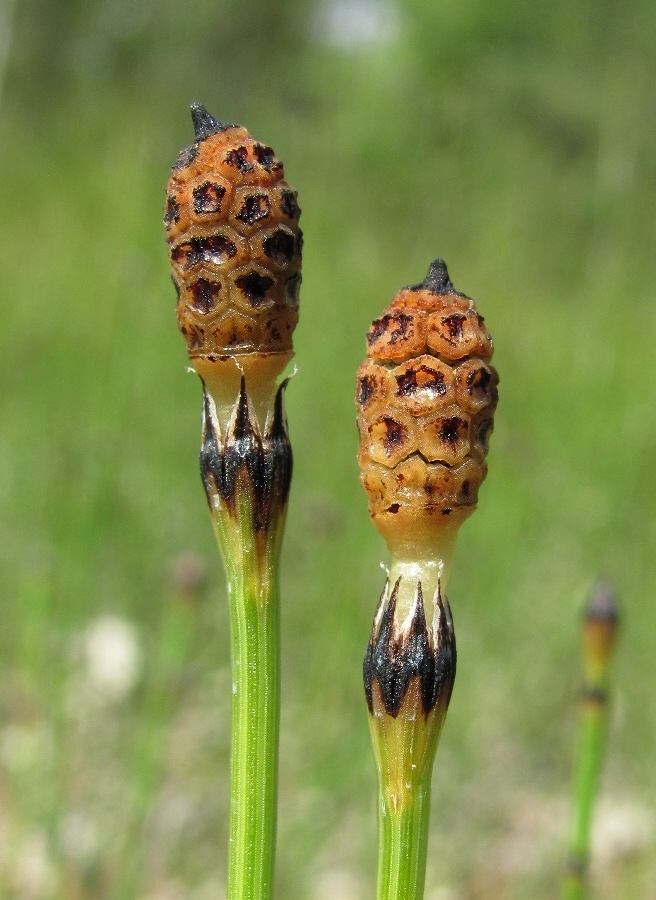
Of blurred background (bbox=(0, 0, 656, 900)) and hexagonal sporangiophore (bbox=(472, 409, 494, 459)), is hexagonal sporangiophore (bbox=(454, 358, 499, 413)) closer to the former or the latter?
hexagonal sporangiophore (bbox=(472, 409, 494, 459))

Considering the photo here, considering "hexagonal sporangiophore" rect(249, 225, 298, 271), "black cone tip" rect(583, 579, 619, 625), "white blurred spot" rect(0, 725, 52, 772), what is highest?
"hexagonal sporangiophore" rect(249, 225, 298, 271)

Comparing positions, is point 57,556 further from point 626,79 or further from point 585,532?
point 626,79

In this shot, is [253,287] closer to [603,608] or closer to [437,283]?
[437,283]

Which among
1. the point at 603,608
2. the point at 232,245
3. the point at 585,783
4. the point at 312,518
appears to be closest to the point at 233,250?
the point at 232,245

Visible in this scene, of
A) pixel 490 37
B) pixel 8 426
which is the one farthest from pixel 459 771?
pixel 490 37

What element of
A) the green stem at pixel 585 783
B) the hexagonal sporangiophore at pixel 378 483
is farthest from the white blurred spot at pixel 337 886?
the hexagonal sporangiophore at pixel 378 483

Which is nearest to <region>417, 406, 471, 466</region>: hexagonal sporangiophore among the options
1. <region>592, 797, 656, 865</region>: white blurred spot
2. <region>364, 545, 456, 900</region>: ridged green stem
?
<region>364, 545, 456, 900</region>: ridged green stem

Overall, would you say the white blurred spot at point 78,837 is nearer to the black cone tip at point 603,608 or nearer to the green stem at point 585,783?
the green stem at point 585,783

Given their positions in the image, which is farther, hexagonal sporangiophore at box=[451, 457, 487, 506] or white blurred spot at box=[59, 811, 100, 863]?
white blurred spot at box=[59, 811, 100, 863]
